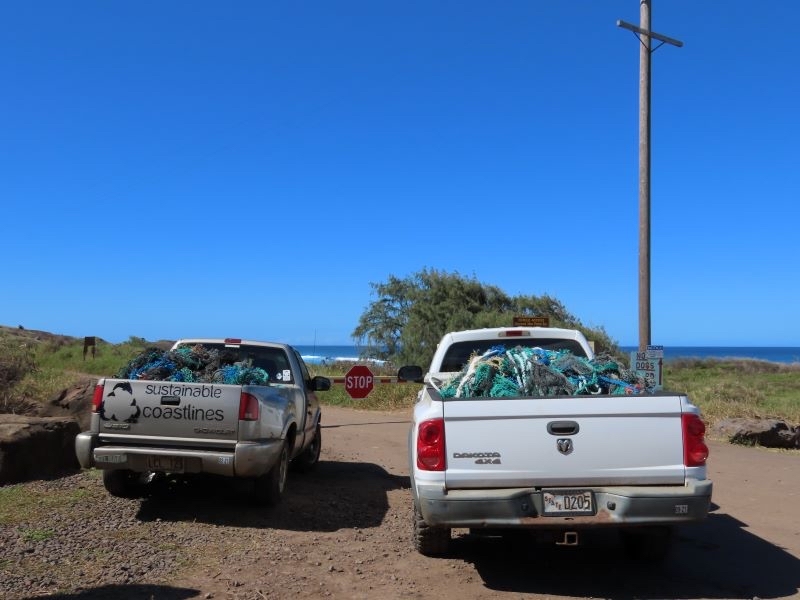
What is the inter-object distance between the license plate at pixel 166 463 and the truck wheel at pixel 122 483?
33.8 inches

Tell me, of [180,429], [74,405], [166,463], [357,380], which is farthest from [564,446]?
[357,380]

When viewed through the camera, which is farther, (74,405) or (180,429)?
(74,405)

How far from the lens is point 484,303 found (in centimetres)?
2667

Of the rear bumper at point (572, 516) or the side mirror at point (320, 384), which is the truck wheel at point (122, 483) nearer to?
the side mirror at point (320, 384)

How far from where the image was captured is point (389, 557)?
6344mm

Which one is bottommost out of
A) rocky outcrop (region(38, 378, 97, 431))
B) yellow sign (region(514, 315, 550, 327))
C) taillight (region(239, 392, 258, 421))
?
rocky outcrop (region(38, 378, 97, 431))

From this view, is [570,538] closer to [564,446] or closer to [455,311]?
[564,446]

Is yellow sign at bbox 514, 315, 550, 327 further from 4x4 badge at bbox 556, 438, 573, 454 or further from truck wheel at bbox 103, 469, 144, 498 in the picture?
4x4 badge at bbox 556, 438, 573, 454

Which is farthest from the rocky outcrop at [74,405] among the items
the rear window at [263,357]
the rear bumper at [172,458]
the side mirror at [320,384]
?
the rear bumper at [172,458]

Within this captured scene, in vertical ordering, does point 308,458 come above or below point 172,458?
below

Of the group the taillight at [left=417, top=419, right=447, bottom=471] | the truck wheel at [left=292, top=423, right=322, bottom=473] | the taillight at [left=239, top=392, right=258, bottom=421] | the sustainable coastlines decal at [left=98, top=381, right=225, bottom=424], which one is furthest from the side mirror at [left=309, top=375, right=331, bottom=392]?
the taillight at [left=417, top=419, right=447, bottom=471]

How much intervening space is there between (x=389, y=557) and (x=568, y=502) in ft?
5.81

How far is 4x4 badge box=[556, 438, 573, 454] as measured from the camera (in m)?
5.38

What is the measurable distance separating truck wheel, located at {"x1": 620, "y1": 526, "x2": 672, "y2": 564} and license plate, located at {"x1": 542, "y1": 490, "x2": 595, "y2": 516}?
3.38ft
